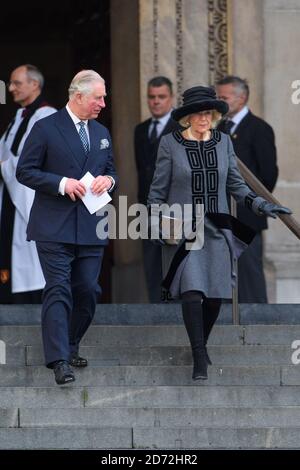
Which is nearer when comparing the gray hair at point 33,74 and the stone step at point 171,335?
the stone step at point 171,335

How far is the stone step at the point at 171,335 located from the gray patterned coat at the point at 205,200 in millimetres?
661

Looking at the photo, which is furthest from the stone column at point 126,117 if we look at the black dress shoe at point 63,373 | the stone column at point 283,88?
the black dress shoe at point 63,373

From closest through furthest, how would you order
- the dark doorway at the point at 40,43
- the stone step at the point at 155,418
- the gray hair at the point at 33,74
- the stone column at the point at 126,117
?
the stone step at the point at 155,418, the gray hair at the point at 33,74, the stone column at the point at 126,117, the dark doorway at the point at 40,43

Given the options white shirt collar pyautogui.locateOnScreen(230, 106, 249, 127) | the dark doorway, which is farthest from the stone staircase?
the dark doorway


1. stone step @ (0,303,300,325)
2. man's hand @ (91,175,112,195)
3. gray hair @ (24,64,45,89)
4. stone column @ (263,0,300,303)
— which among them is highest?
stone column @ (263,0,300,303)

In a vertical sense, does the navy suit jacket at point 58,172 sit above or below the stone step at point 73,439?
above

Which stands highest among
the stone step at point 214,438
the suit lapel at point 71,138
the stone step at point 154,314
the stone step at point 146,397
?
the suit lapel at point 71,138

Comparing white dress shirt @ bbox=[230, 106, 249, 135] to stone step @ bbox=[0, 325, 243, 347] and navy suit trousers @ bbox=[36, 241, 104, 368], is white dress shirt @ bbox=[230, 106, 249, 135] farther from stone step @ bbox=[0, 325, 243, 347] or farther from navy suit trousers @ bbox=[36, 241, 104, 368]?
navy suit trousers @ bbox=[36, 241, 104, 368]

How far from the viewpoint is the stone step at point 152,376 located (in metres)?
11.6

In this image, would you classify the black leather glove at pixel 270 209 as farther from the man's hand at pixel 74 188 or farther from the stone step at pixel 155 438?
the stone step at pixel 155 438

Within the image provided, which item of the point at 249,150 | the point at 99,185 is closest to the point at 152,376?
the point at 99,185

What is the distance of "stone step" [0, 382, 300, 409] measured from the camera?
1138cm

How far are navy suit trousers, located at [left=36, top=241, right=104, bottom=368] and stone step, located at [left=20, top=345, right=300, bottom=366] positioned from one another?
12.0 inches

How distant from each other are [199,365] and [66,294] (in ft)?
3.03
